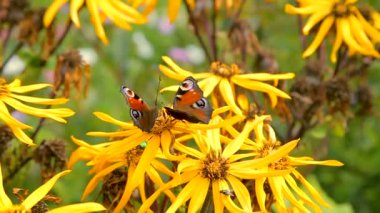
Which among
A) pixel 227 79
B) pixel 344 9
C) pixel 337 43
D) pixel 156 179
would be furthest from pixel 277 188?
pixel 344 9

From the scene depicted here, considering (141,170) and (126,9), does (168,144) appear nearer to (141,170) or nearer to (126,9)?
(141,170)

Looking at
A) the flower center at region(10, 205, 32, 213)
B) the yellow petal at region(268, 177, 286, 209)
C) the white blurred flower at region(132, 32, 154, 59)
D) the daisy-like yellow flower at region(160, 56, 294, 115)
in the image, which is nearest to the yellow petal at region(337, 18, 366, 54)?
the daisy-like yellow flower at region(160, 56, 294, 115)

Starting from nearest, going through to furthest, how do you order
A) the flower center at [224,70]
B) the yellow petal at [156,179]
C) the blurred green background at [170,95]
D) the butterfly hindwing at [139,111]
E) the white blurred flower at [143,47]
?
the butterfly hindwing at [139,111] < the yellow petal at [156,179] < the flower center at [224,70] < the blurred green background at [170,95] < the white blurred flower at [143,47]

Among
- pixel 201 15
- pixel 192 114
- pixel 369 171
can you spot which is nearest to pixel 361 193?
pixel 369 171

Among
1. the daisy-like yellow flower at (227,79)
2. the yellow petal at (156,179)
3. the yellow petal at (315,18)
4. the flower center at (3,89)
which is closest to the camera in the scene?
the yellow petal at (156,179)

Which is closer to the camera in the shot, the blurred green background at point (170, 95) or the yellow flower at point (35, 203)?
the yellow flower at point (35, 203)

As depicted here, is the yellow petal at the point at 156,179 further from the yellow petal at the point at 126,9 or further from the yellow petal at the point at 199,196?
the yellow petal at the point at 126,9

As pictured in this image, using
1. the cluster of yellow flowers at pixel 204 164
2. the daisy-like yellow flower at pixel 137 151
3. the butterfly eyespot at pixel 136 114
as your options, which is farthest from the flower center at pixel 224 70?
the butterfly eyespot at pixel 136 114

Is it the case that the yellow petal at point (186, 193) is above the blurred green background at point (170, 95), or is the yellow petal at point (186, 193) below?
below
